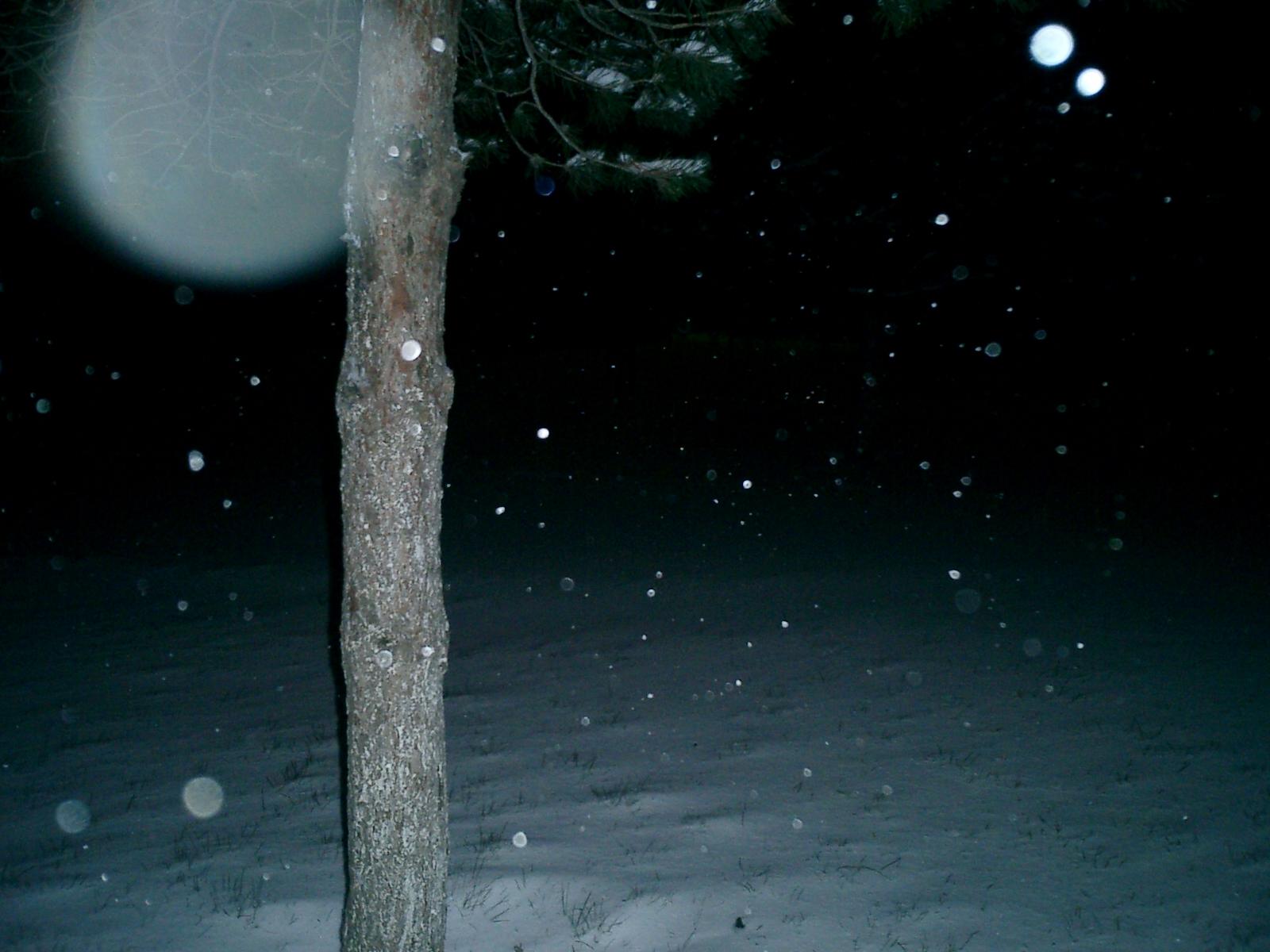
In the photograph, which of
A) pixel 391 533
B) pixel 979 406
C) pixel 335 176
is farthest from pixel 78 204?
pixel 979 406

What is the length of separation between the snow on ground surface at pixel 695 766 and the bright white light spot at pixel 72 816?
0.15ft

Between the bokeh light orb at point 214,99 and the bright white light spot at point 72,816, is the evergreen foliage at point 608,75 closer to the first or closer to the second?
the bokeh light orb at point 214,99

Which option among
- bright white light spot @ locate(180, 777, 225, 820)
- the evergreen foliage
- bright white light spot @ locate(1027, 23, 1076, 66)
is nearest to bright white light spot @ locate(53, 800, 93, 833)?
bright white light spot @ locate(180, 777, 225, 820)

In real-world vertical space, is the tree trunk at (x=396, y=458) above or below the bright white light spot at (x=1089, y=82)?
below

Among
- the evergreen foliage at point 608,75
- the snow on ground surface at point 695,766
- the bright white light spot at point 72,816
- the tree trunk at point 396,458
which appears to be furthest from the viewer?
the bright white light spot at point 72,816

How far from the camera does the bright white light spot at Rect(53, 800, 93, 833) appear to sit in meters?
5.17

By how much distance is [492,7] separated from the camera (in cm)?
533

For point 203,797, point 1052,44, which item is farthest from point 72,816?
point 1052,44

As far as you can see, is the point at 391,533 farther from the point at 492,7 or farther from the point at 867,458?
the point at 867,458

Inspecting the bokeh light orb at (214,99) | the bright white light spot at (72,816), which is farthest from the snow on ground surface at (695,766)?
the bokeh light orb at (214,99)

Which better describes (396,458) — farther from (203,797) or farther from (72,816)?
(72,816)

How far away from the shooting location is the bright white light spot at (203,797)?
5355 millimetres

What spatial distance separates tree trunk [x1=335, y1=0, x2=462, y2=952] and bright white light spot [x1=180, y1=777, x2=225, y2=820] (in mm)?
2240

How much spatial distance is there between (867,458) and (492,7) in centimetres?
1447
